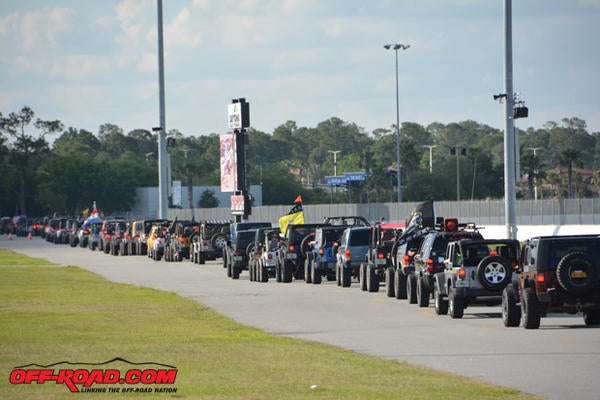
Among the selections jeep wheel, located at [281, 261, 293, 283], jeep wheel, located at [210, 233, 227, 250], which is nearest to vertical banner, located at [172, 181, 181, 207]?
jeep wheel, located at [210, 233, 227, 250]

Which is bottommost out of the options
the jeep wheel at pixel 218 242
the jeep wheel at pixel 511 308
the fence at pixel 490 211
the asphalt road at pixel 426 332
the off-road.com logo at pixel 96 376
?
the asphalt road at pixel 426 332

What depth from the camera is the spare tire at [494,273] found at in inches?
989

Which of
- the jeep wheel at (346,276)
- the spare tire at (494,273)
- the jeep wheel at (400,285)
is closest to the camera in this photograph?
the spare tire at (494,273)

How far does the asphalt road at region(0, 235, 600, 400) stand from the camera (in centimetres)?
1681

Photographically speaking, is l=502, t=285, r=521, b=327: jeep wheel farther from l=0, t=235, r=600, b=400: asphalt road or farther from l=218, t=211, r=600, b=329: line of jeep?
l=0, t=235, r=600, b=400: asphalt road

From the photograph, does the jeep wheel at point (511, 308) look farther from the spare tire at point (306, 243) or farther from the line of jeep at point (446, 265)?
the spare tire at point (306, 243)

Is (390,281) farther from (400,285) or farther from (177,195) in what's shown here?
(177,195)

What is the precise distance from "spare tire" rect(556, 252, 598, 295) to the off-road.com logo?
25.3 feet

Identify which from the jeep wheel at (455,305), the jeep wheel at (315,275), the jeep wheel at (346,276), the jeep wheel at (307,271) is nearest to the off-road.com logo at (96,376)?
the jeep wheel at (455,305)

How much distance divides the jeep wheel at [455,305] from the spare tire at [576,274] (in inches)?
146

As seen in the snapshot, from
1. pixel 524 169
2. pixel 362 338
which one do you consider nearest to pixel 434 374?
pixel 362 338

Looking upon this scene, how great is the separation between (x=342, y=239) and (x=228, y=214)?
71.2 meters

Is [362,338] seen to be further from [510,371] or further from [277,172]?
[277,172]

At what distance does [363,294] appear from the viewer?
113 ft
